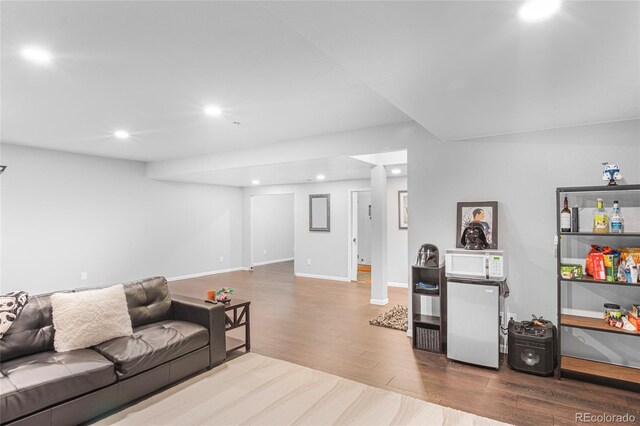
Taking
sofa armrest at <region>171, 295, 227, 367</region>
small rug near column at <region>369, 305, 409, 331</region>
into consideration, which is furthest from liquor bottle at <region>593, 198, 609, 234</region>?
sofa armrest at <region>171, 295, 227, 367</region>

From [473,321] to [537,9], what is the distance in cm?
269

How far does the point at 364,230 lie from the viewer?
9.66 meters

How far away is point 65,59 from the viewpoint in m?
2.46

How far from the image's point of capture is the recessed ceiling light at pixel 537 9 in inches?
53.9

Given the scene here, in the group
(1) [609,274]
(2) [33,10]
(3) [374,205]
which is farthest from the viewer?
(3) [374,205]

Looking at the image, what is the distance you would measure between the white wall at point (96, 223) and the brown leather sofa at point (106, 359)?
3.68 m

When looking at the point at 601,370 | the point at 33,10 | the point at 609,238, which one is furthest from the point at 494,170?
the point at 33,10

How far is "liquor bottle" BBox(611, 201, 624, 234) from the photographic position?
9.13 feet

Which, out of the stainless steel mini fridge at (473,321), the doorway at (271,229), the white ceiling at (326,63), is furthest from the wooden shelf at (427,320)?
the doorway at (271,229)

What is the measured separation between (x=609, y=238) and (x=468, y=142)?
1.57 meters

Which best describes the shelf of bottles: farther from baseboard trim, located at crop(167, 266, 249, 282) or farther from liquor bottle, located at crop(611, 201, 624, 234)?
baseboard trim, located at crop(167, 266, 249, 282)

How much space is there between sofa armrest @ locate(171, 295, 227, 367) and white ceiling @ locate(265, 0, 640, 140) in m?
2.43

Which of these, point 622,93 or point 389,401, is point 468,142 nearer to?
point 622,93

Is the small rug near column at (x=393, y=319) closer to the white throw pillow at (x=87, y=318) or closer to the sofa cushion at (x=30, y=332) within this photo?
the white throw pillow at (x=87, y=318)
